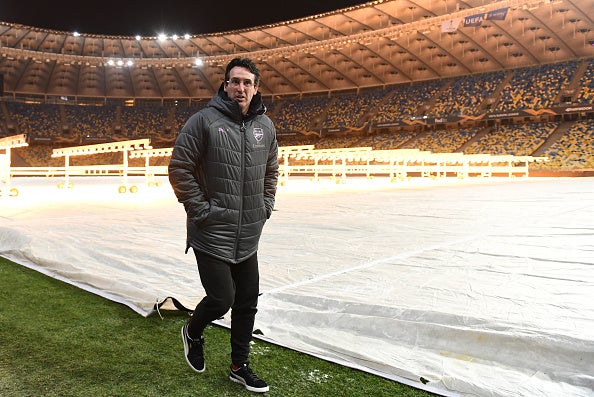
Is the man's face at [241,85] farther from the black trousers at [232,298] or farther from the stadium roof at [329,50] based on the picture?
the stadium roof at [329,50]

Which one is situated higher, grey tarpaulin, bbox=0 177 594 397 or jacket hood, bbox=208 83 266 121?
jacket hood, bbox=208 83 266 121

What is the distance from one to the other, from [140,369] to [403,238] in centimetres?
358

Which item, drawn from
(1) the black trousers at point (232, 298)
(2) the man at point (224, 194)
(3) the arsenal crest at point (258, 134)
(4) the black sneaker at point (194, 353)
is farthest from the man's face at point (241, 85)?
(4) the black sneaker at point (194, 353)

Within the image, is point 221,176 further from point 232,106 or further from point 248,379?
point 248,379

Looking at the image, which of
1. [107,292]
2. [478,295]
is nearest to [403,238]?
[478,295]

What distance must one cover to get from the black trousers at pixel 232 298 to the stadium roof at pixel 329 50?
28809 mm

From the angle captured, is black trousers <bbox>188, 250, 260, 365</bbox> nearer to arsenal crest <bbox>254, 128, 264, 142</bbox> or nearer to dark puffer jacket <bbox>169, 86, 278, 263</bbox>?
dark puffer jacket <bbox>169, 86, 278, 263</bbox>

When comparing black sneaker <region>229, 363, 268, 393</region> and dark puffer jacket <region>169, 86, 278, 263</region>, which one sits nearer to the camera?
black sneaker <region>229, 363, 268, 393</region>

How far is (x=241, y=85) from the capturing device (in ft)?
7.62

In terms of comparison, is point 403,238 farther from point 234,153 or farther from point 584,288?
point 234,153

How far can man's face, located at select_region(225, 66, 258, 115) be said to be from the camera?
232 cm

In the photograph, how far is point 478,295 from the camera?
3092 millimetres

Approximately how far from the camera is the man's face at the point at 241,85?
91.5 inches

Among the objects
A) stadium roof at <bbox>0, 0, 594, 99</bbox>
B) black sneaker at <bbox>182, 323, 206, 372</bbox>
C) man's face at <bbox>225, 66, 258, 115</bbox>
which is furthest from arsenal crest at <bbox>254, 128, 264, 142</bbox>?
stadium roof at <bbox>0, 0, 594, 99</bbox>
